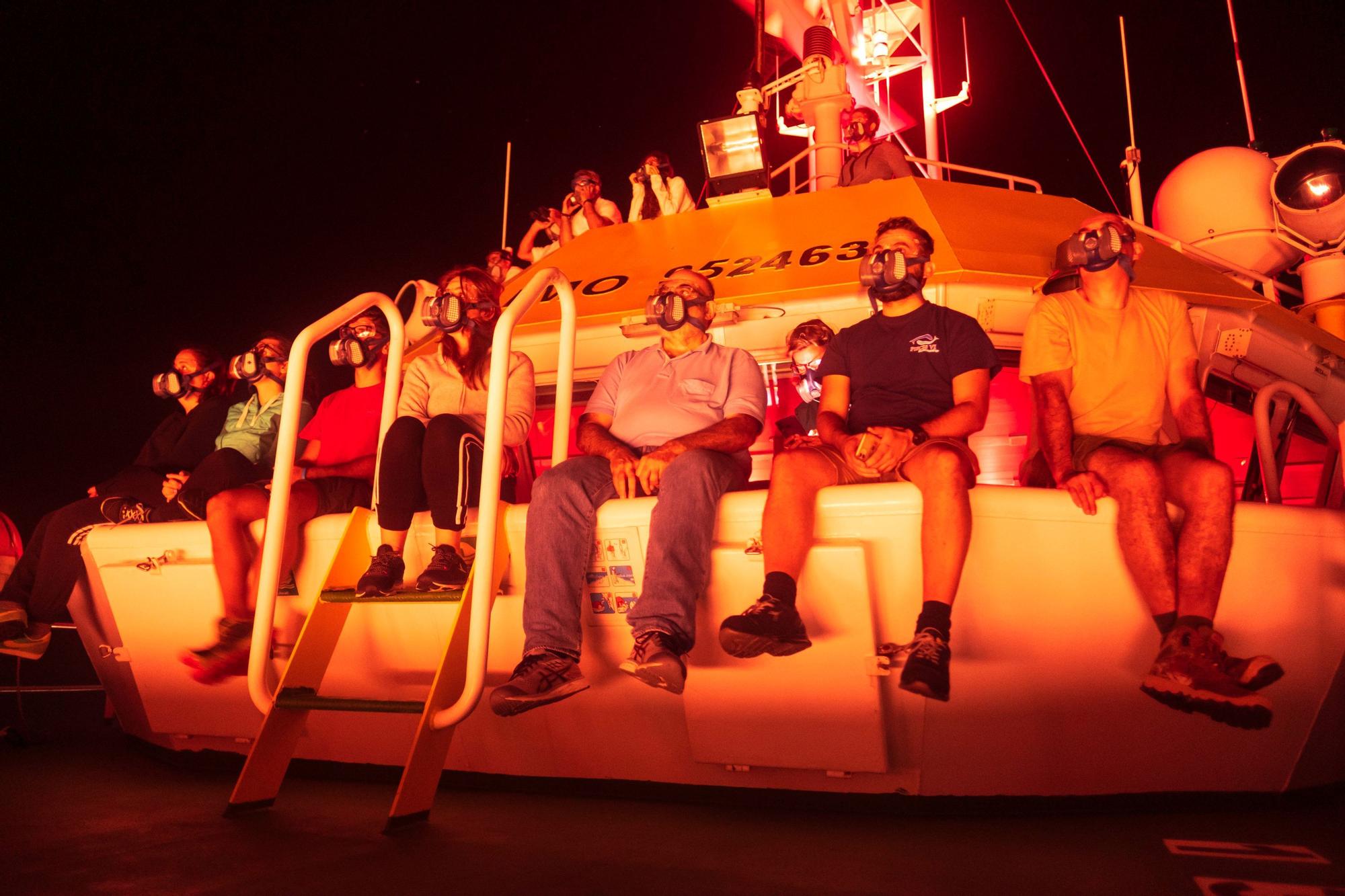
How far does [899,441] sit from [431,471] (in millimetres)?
1224

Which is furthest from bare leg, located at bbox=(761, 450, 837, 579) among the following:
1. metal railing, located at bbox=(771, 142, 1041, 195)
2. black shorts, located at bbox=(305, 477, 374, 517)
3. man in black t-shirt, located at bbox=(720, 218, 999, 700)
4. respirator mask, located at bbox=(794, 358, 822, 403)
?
metal railing, located at bbox=(771, 142, 1041, 195)

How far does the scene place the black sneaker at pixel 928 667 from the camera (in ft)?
7.25

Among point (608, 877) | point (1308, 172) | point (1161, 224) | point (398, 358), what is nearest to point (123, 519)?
point (398, 358)

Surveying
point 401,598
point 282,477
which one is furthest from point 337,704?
point 282,477

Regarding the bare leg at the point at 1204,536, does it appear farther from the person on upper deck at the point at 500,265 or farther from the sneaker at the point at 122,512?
the person on upper deck at the point at 500,265

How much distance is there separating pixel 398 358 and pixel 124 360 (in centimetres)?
419

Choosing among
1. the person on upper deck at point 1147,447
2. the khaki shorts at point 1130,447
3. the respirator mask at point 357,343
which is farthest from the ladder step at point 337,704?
the khaki shorts at point 1130,447

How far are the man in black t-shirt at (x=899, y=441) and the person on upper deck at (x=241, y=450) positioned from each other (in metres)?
1.74

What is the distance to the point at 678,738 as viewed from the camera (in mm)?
2875

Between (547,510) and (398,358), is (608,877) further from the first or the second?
(398,358)

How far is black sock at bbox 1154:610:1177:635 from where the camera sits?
2.45m

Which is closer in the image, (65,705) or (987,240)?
(987,240)

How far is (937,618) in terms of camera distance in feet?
7.68

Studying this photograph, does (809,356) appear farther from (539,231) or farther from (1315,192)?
(539,231)
